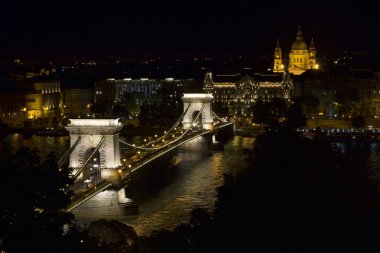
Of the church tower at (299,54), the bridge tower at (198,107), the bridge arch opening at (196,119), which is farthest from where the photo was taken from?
the church tower at (299,54)

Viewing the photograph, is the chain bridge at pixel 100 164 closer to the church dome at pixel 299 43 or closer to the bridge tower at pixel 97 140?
the bridge tower at pixel 97 140

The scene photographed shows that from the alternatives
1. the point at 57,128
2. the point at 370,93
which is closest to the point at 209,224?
the point at 57,128

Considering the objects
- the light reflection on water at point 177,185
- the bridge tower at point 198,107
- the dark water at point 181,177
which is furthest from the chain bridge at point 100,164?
the bridge tower at point 198,107

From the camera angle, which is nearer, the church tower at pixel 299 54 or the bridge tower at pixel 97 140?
the bridge tower at pixel 97 140

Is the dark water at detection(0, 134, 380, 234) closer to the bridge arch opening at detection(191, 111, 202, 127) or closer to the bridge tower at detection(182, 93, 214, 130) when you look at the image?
the bridge arch opening at detection(191, 111, 202, 127)

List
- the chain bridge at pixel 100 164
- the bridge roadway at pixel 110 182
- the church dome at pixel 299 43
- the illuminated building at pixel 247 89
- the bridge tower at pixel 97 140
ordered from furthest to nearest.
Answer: the church dome at pixel 299 43, the illuminated building at pixel 247 89, the bridge tower at pixel 97 140, the chain bridge at pixel 100 164, the bridge roadway at pixel 110 182

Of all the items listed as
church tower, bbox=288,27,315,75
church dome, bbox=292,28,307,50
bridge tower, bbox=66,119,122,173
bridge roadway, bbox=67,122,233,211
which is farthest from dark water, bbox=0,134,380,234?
church dome, bbox=292,28,307,50

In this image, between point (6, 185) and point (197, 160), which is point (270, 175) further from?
point (197, 160)
